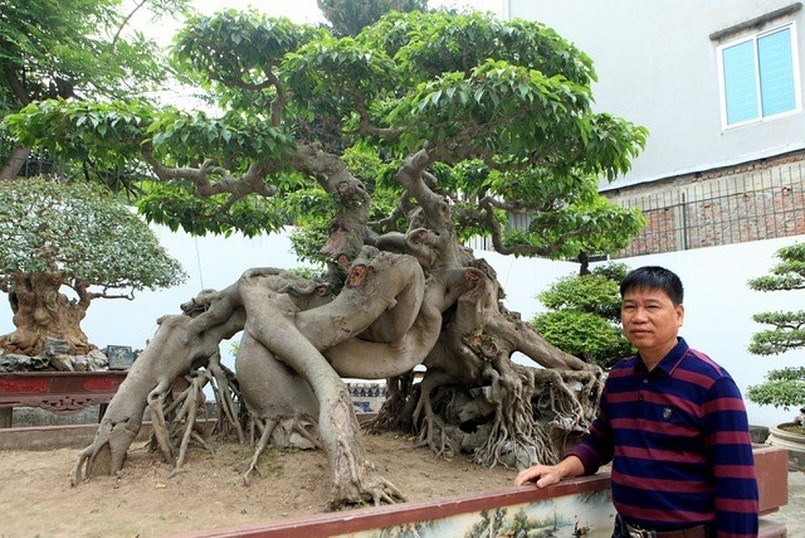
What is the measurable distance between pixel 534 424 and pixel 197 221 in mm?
2502

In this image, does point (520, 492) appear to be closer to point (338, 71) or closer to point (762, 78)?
point (338, 71)

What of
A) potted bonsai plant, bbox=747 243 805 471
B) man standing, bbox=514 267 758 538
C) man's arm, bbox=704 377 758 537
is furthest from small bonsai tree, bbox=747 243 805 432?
man's arm, bbox=704 377 758 537

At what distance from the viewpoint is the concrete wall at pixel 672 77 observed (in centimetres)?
853

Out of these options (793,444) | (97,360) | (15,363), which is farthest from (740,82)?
(15,363)

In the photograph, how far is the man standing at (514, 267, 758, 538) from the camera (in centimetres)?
149

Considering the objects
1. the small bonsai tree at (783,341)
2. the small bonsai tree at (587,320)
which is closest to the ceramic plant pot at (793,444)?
the small bonsai tree at (783,341)

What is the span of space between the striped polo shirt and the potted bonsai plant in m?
4.33

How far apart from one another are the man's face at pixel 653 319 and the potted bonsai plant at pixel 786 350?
4.41m

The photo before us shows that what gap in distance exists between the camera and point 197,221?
412 centimetres

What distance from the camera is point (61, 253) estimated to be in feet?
17.8

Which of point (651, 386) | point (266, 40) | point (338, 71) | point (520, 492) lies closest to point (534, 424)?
point (520, 492)

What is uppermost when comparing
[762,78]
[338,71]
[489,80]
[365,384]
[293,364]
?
[762,78]

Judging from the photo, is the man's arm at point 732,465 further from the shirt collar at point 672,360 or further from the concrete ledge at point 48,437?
the concrete ledge at point 48,437

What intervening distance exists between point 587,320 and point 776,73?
16.2 ft
